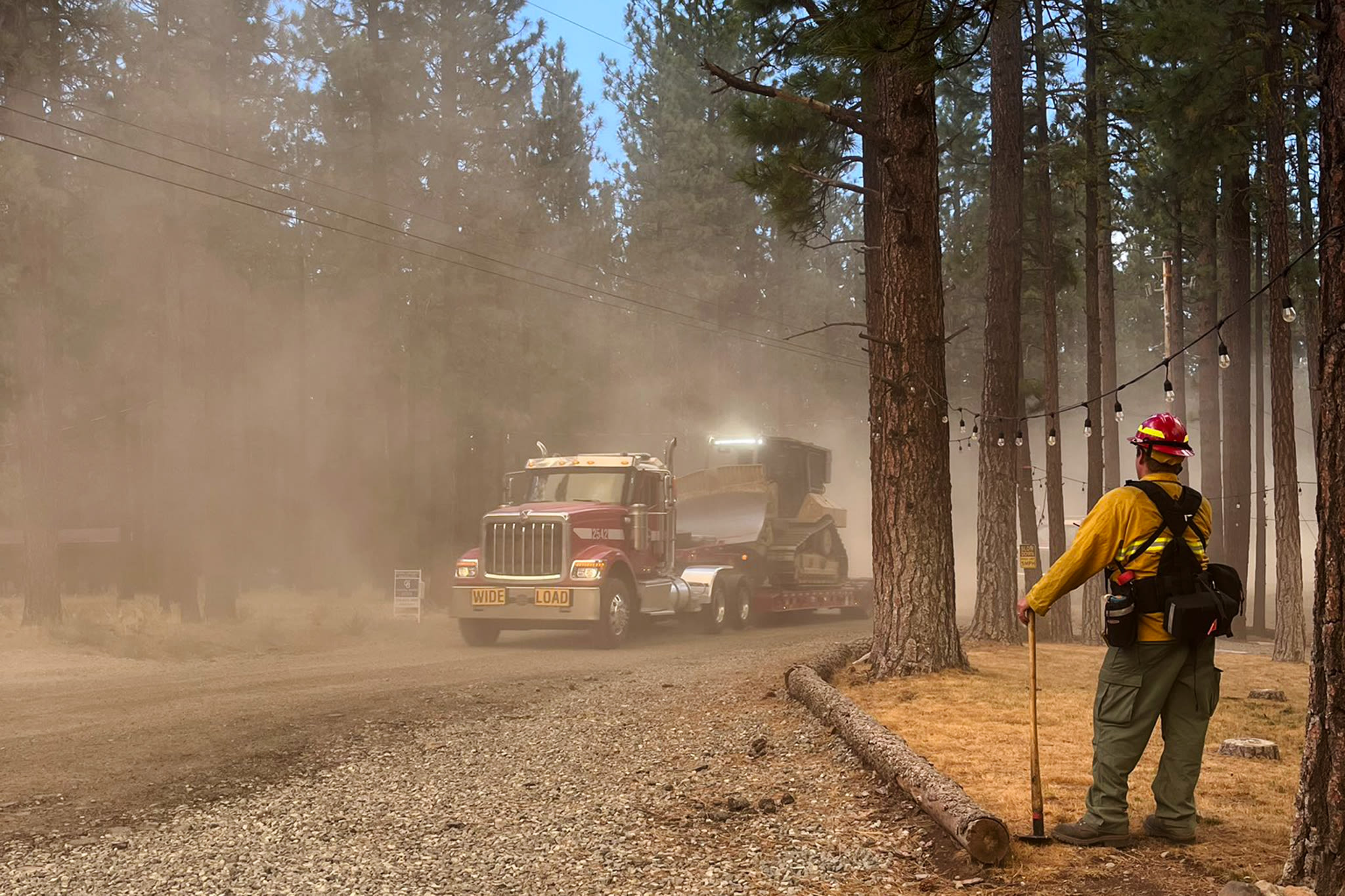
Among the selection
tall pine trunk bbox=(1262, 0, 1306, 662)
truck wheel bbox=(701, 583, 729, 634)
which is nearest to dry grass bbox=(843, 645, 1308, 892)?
tall pine trunk bbox=(1262, 0, 1306, 662)

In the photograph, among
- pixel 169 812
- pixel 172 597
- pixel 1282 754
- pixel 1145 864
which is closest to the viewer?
pixel 1145 864

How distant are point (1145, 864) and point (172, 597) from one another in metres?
19.9

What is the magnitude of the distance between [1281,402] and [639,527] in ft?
30.9

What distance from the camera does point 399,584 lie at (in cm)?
2314

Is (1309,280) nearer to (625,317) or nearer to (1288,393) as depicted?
(1288,393)

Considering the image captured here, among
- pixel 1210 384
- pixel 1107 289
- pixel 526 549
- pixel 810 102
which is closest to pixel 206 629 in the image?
pixel 526 549

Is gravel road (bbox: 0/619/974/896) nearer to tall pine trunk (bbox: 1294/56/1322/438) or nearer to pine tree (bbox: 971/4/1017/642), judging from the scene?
pine tree (bbox: 971/4/1017/642)

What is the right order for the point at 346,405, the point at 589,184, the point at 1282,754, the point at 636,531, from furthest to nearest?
the point at 589,184 → the point at 346,405 → the point at 636,531 → the point at 1282,754

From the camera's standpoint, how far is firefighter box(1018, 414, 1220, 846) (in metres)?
5.37

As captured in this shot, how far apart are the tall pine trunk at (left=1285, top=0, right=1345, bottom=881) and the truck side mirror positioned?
1395cm

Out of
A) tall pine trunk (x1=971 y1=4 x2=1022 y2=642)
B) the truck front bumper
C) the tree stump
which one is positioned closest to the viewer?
the tree stump

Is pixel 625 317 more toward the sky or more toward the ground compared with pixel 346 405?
more toward the sky

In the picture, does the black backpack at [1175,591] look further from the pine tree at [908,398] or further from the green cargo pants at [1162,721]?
the pine tree at [908,398]

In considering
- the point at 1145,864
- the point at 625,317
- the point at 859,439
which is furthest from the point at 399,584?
the point at 859,439
